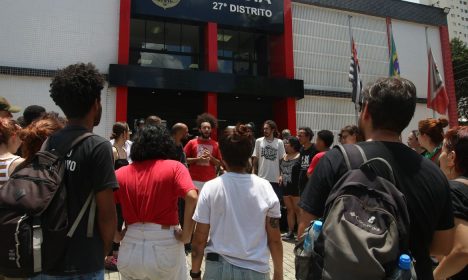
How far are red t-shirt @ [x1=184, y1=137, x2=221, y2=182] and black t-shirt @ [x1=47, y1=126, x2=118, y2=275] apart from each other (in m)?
3.83

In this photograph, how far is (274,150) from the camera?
24.5 feet

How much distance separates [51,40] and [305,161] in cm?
979

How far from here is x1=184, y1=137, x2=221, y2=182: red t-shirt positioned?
593cm

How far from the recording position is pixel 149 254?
8.57 feet

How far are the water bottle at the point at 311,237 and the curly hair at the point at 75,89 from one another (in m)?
1.49

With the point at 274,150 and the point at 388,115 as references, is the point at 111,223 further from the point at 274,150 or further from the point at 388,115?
the point at 274,150

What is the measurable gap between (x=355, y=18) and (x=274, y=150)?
11.8 meters

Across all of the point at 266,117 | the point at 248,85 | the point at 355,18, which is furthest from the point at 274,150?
the point at 355,18

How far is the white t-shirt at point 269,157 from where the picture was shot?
24.3ft

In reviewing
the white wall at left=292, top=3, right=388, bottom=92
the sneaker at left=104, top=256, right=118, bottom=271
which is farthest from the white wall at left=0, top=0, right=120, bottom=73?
the sneaker at left=104, top=256, right=118, bottom=271

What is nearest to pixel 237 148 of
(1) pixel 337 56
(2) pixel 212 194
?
(2) pixel 212 194

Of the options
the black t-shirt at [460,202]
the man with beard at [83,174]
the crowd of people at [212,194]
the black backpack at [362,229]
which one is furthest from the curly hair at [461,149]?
the man with beard at [83,174]

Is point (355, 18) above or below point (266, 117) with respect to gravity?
above

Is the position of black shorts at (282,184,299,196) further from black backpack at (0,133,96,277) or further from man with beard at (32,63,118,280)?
black backpack at (0,133,96,277)
